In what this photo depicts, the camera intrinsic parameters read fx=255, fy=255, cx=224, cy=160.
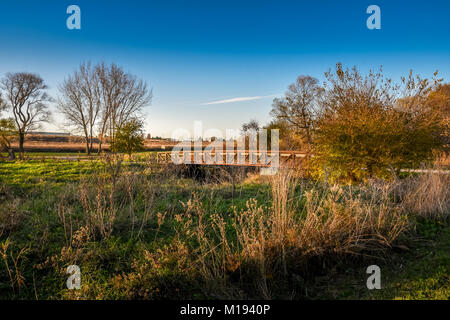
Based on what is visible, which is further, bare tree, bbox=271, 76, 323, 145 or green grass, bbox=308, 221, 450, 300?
bare tree, bbox=271, 76, 323, 145

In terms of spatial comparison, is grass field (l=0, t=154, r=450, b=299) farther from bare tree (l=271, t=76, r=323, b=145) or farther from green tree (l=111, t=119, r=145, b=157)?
bare tree (l=271, t=76, r=323, b=145)

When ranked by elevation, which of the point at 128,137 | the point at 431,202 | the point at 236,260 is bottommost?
the point at 236,260

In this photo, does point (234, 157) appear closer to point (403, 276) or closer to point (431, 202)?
point (431, 202)

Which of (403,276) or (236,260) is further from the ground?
(236,260)

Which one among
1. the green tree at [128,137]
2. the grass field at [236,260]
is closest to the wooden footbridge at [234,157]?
the green tree at [128,137]

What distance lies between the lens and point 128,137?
19125 millimetres

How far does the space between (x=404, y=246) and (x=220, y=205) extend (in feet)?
11.9

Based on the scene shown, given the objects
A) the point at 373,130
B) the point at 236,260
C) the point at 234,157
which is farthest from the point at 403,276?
the point at 234,157

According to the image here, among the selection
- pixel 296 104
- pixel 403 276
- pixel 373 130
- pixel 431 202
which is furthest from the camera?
pixel 296 104

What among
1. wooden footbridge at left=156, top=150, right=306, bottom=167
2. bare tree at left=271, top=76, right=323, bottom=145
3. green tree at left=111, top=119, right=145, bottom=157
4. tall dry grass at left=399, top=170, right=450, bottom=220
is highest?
bare tree at left=271, top=76, right=323, bottom=145

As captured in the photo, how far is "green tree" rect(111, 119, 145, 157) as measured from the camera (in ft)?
61.6

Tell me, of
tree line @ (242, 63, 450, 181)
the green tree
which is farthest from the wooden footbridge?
tree line @ (242, 63, 450, 181)

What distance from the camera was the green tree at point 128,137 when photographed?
1878cm
